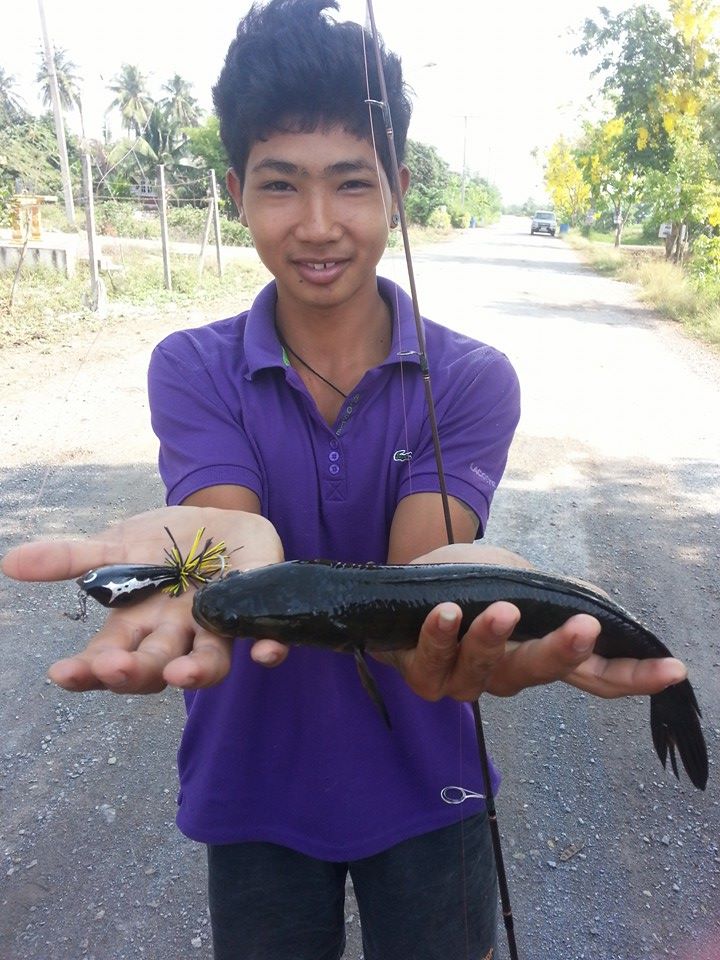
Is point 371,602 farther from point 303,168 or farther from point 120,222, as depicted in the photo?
point 120,222

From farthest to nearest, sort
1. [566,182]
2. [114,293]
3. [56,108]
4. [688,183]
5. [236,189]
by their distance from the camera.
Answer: [566,182] < [688,183] < [56,108] < [114,293] < [236,189]

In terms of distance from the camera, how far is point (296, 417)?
6.74 feet

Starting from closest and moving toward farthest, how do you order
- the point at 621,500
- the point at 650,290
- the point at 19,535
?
the point at 19,535 < the point at 621,500 < the point at 650,290

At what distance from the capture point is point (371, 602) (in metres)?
1.76

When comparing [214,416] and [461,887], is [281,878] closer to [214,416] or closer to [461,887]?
[461,887]

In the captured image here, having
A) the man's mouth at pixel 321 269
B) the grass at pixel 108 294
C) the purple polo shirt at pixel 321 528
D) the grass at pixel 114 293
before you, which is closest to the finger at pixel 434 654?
the purple polo shirt at pixel 321 528

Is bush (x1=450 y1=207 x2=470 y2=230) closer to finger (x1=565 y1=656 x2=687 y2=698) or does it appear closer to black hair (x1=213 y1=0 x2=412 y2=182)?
black hair (x1=213 y1=0 x2=412 y2=182)

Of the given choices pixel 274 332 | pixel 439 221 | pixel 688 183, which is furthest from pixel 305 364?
pixel 439 221

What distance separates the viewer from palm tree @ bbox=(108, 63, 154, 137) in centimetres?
6931

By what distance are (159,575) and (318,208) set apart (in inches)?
40.5

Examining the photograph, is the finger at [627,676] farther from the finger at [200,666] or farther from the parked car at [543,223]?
the parked car at [543,223]

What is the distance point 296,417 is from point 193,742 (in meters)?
0.92

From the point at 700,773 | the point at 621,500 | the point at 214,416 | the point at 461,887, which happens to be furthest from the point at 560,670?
the point at 621,500

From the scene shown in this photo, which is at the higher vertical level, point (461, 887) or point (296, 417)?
Answer: point (296, 417)
